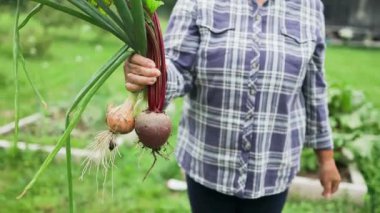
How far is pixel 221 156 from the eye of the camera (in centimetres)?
A: 190

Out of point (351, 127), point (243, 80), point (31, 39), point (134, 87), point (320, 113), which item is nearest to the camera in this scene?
point (134, 87)

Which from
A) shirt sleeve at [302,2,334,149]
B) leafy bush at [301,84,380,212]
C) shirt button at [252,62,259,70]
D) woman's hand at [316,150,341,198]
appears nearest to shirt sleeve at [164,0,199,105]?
shirt button at [252,62,259,70]

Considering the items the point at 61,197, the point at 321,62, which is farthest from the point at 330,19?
the point at 321,62

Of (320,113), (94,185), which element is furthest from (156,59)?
(94,185)

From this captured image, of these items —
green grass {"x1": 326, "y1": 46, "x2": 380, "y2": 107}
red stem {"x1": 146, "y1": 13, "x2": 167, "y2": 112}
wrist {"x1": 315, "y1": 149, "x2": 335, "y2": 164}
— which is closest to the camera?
red stem {"x1": 146, "y1": 13, "x2": 167, "y2": 112}

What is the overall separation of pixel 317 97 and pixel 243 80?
395 mm

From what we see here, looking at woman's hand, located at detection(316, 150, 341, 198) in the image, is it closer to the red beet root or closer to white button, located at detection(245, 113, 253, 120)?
white button, located at detection(245, 113, 253, 120)

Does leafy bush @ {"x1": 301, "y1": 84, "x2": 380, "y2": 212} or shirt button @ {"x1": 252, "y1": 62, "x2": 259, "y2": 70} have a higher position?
shirt button @ {"x1": 252, "y1": 62, "x2": 259, "y2": 70}

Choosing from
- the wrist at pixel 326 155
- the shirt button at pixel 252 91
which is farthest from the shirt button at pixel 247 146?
the wrist at pixel 326 155

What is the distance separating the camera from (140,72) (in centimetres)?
115

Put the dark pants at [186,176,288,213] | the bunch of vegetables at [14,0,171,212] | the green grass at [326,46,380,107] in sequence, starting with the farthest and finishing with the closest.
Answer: the green grass at [326,46,380,107] → the dark pants at [186,176,288,213] → the bunch of vegetables at [14,0,171,212]

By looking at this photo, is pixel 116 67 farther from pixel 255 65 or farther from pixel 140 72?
pixel 255 65

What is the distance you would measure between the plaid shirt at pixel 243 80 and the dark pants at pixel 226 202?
0.18 feet

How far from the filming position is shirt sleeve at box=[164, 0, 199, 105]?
1800mm
